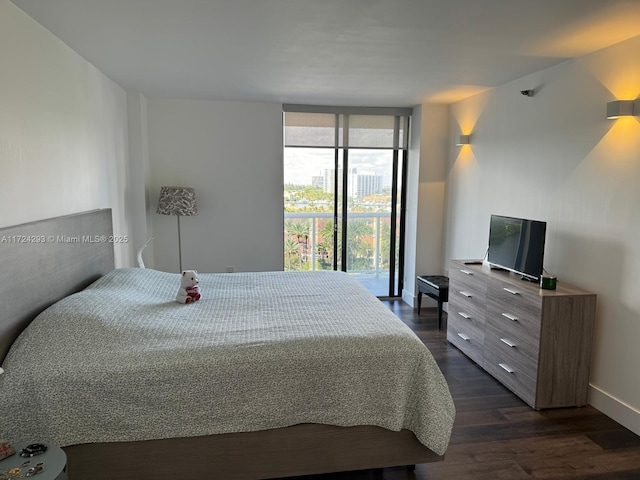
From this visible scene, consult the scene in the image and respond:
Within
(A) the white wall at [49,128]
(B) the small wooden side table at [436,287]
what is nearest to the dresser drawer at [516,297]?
(B) the small wooden side table at [436,287]

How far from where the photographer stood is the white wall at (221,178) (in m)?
4.81

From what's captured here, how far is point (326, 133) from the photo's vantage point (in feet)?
17.0

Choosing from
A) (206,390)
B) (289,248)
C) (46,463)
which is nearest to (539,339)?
(206,390)

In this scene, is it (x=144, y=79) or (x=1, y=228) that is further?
(x=144, y=79)

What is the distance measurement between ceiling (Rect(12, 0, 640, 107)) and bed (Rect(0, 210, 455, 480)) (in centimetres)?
125

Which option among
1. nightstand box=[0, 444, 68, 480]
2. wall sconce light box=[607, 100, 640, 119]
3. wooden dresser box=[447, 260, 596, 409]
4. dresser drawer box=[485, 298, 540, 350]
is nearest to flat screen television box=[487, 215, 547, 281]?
wooden dresser box=[447, 260, 596, 409]

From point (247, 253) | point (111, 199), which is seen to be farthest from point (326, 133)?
point (111, 199)

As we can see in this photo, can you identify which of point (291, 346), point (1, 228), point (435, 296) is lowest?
point (435, 296)

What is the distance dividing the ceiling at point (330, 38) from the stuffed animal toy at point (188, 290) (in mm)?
1470

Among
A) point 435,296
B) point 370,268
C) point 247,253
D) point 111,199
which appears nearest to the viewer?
point 111,199

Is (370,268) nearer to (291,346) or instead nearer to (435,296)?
(435,296)

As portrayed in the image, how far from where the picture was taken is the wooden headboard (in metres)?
2.02

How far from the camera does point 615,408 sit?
2.84 m

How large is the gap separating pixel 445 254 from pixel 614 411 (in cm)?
257
